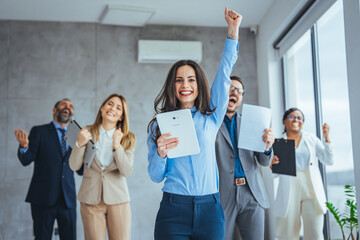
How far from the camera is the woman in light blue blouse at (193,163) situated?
1.66m

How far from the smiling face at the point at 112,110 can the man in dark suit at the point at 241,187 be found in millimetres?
998

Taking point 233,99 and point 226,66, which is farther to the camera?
point 233,99

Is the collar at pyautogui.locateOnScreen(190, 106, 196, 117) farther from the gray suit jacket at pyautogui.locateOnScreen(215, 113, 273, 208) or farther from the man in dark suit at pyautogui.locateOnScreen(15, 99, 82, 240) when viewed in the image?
the man in dark suit at pyautogui.locateOnScreen(15, 99, 82, 240)

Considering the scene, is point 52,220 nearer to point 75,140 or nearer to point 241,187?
point 75,140

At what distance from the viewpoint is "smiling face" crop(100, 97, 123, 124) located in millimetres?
3160

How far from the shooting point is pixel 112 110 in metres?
3.17

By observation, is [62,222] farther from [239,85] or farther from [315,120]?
[315,120]

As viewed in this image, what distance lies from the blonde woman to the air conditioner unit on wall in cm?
168

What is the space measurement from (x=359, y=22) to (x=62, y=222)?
292cm

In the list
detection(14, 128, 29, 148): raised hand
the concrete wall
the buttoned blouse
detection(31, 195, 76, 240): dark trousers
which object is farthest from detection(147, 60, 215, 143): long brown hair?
the concrete wall

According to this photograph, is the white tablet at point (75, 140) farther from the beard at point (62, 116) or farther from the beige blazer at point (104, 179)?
the beard at point (62, 116)

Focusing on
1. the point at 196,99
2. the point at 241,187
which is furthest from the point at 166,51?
the point at 196,99

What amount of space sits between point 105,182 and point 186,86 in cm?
149

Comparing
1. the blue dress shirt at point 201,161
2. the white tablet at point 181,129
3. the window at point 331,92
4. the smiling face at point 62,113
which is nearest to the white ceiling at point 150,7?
Answer: the window at point 331,92
